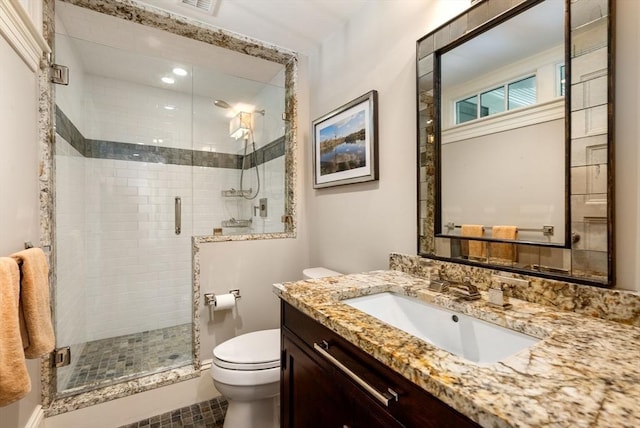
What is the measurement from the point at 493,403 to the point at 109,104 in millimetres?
2963

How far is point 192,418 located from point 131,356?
2.41 feet

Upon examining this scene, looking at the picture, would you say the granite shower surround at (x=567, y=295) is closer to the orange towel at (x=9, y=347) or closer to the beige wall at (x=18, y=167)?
the orange towel at (x=9, y=347)

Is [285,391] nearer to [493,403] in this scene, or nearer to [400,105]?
[493,403]

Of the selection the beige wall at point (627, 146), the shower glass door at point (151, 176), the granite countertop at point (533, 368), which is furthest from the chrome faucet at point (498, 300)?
the shower glass door at point (151, 176)

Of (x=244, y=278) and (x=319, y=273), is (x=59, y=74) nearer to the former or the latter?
(x=244, y=278)

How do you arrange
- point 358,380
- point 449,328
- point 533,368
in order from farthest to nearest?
point 449,328, point 358,380, point 533,368

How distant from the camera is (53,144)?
5.46 feet

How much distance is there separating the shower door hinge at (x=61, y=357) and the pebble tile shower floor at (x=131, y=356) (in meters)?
0.11

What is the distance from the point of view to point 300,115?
7.88 ft

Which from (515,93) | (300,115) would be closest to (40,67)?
(300,115)

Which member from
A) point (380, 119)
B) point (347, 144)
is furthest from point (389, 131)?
point (347, 144)

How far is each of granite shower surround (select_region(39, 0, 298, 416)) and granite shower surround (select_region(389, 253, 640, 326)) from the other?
4.71 feet

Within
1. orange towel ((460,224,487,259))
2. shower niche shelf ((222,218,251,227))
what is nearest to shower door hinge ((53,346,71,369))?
shower niche shelf ((222,218,251,227))

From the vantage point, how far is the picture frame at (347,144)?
1.71 metres
